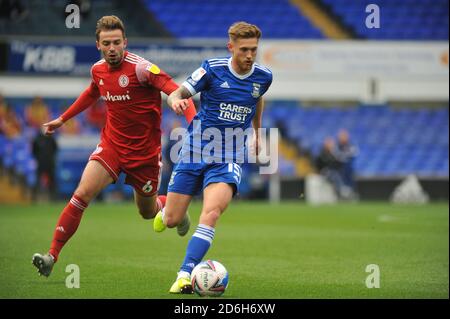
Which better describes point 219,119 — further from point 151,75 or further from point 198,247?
point 198,247

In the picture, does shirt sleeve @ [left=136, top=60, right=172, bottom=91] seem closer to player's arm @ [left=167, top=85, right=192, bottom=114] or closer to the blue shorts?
player's arm @ [left=167, top=85, right=192, bottom=114]

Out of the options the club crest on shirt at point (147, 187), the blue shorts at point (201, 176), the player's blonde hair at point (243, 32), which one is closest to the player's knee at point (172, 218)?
the blue shorts at point (201, 176)

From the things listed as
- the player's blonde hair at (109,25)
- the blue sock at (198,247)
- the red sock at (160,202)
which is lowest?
the blue sock at (198,247)

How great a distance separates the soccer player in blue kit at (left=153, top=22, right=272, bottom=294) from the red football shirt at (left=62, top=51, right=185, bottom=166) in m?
0.50

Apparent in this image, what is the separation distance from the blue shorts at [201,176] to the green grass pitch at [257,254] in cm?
88

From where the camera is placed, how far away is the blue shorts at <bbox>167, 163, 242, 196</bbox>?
7.52 meters

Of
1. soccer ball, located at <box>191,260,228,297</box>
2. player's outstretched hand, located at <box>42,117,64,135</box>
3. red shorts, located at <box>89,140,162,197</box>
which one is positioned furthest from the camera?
player's outstretched hand, located at <box>42,117,64,135</box>

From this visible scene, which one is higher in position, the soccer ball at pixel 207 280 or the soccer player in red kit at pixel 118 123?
the soccer player in red kit at pixel 118 123

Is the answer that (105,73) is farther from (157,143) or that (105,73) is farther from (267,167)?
(267,167)

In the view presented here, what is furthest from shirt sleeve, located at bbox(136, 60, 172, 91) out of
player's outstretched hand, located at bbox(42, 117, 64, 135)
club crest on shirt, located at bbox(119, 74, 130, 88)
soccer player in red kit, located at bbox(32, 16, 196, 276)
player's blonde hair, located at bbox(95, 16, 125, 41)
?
player's outstretched hand, located at bbox(42, 117, 64, 135)

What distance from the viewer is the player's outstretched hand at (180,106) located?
705 cm

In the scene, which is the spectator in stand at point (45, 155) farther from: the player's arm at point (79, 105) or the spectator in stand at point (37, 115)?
the player's arm at point (79, 105)

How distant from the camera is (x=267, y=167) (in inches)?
944
